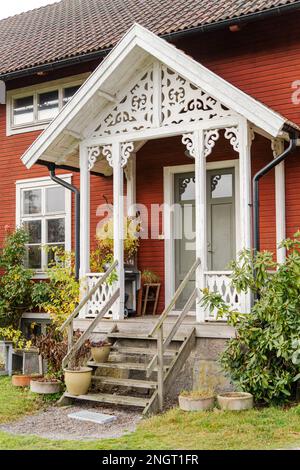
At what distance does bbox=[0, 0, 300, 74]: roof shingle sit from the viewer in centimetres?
1065

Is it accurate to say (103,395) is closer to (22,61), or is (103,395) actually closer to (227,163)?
Result: (227,163)

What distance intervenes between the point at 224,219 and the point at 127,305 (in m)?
2.37

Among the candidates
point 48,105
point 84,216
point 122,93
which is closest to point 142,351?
point 84,216

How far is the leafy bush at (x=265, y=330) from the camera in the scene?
7438 millimetres

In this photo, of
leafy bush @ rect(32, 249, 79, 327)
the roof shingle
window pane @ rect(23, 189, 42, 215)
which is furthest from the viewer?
window pane @ rect(23, 189, 42, 215)

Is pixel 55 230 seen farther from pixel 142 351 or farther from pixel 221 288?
pixel 221 288

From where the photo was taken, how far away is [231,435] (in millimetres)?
6391

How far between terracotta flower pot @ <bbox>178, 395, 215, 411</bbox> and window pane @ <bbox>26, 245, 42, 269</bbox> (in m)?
6.15

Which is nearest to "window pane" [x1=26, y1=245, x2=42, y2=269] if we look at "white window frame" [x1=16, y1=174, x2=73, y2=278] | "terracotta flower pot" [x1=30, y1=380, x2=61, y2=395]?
"white window frame" [x1=16, y1=174, x2=73, y2=278]

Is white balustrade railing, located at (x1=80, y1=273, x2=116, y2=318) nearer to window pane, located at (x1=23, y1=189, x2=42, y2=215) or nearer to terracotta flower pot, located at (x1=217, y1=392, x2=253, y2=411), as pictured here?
terracotta flower pot, located at (x1=217, y1=392, x2=253, y2=411)

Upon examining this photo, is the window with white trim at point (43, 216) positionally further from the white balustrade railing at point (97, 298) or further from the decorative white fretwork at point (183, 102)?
the decorative white fretwork at point (183, 102)

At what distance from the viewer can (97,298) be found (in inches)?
383

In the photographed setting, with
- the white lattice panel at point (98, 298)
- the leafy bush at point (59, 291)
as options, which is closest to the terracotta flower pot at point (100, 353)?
the white lattice panel at point (98, 298)
